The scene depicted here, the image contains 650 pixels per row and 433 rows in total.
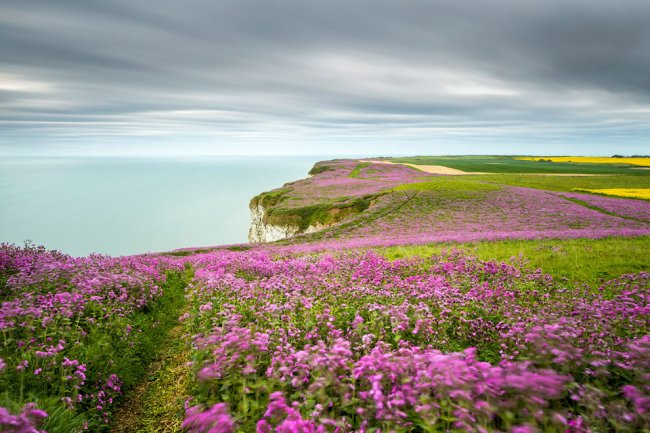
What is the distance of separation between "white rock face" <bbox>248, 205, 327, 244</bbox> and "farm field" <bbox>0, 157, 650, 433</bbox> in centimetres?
2903

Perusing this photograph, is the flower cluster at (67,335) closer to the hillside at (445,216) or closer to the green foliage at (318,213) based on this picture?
the hillside at (445,216)

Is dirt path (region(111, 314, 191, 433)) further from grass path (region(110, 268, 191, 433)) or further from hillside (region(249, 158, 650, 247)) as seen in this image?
hillside (region(249, 158, 650, 247))

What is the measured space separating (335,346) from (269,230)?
49589mm

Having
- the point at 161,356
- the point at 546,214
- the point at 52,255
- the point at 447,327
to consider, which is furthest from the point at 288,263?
the point at 546,214

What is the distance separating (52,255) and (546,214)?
4700cm

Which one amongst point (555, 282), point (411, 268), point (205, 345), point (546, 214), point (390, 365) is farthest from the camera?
point (546, 214)

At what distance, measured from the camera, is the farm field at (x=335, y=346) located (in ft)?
11.9

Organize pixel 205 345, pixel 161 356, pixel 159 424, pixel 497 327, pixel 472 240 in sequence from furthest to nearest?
1. pixel 472 240
2. pixel 161 356
3. pixel 497 327
4. pixel 159 424
5. pixel 205 345

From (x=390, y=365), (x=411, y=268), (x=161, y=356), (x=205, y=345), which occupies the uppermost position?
(x=390, y=365)

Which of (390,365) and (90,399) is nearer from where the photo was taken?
(390,365)

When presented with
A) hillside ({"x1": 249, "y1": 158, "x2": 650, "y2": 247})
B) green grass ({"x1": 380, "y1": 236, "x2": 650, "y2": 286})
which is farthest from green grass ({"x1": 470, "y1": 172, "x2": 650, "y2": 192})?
green grass ({"x1": 380, "y1": 236, "x2": 650, "y2": 286})

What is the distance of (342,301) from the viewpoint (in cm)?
930

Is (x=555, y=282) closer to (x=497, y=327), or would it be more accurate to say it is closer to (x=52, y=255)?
(x=497, y=327)

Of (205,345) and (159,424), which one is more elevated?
(205,345)
